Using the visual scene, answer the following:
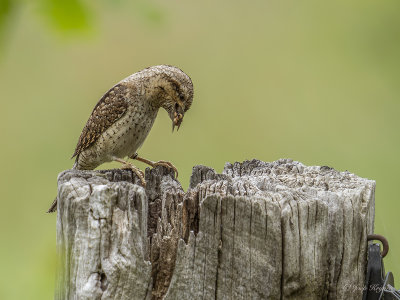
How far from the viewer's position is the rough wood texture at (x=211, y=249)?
2.08 meters

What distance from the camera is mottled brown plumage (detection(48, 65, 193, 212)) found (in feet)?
13.0

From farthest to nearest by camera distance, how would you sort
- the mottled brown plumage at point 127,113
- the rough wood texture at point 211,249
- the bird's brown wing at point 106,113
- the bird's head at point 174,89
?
the bird's brown wing at point 106,113
the mottled brown plumage at point 127,113
the bird's head at point 174,89
the rough wood texture at point 211,249

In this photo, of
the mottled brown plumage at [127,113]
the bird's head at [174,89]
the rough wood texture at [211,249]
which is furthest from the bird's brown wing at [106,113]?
the rough wood texture at [211,249]

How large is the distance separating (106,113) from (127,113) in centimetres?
13

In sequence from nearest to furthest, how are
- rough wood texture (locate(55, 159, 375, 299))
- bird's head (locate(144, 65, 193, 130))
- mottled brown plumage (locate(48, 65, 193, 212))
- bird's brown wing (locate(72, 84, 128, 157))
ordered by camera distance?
rough wood texture (locate(55, 159, 375, 299))
bird's head (locate(144, 65, 193, 130))
mottled brown plumage (locate(48, 65, 193, 212))
bird's brown wing (locate(72, 84, 128, 157))

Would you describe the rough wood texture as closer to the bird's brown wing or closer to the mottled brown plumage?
the mottled brown plumage

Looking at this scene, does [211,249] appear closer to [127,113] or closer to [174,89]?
[174,89]

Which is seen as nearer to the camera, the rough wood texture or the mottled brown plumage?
the rough wood texture

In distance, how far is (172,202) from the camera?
248cm

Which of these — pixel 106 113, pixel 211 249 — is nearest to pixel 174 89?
pixel 106 113

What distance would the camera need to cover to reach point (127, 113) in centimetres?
415

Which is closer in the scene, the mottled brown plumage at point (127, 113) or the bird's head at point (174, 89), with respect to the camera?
the bird's head at point (174, 89)

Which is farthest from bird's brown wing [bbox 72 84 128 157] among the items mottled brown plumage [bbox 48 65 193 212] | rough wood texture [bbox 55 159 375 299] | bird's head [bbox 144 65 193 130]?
rough wood texture [bbox 55 159 375 299]

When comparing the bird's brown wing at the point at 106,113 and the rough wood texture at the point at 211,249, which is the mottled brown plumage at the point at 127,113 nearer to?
the bird's brown wing at the point at 106,113
